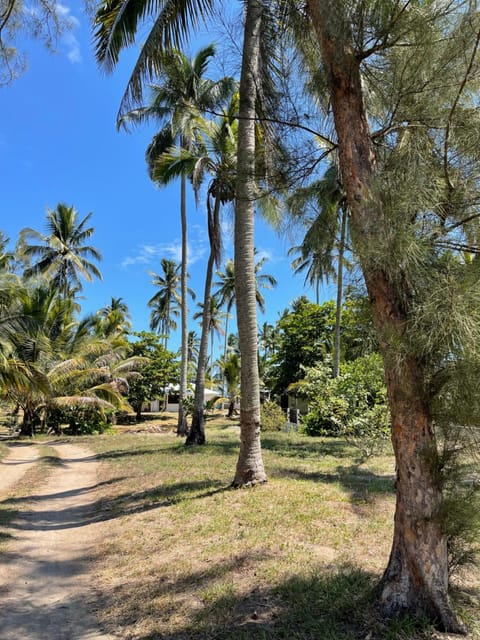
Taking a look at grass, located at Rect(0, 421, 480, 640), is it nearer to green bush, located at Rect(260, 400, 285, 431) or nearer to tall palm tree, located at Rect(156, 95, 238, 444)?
tall palm tree, located at Rect(156, 95, 238, 444)

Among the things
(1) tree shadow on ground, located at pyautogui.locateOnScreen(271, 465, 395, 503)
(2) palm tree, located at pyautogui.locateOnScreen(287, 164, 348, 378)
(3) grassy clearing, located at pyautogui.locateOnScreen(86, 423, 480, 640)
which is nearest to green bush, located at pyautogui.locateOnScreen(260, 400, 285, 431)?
(1) tree shadow on ground, located at pyautogui.locateOnScreen(271, 465, 395, 503)

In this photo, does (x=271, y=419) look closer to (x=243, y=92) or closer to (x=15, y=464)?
(x=15, y=464)

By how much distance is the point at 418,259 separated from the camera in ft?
8.54

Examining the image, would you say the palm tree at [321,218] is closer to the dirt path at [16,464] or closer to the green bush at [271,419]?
the dirt path at [16,464]

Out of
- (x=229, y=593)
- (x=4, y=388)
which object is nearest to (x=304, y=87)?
(x=229, y=593)

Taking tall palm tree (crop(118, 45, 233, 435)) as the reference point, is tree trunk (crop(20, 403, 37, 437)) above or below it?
below

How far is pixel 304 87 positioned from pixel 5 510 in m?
7.50

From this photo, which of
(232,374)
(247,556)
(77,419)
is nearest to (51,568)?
(247,556)

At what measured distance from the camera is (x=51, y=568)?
16.0ft

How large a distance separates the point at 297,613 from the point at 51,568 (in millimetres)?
2975

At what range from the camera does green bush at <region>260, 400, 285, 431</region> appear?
20.0 m

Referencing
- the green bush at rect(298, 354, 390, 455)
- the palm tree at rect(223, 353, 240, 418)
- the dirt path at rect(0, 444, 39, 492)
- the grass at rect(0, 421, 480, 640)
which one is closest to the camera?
the grass at rect(0, 421, 480, 640)

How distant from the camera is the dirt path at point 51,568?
3.56 meters

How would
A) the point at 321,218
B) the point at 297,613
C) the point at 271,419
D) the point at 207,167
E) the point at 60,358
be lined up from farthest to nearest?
1. the point at 60,358
2. the point at 271,419
3. the point at 207,167
4. the point at 321,218
5. the point at 297,613
